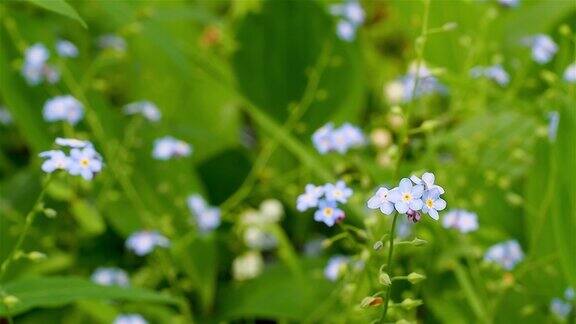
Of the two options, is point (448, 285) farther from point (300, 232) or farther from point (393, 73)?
point (393, 73)

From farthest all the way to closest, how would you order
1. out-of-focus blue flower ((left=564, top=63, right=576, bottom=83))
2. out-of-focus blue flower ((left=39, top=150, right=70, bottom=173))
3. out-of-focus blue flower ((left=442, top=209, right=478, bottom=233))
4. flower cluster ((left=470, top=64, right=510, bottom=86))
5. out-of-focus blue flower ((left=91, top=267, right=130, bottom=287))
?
flower cluster ((left=470, top=64, right=510, bottom=86))
out-of-focus blue flower ((left=91, top=267, right=130, bottom=287))
out-of-focus blue flower ((left=564, top=63, right=576, bottom=83))
out-of-focus blue flower ((left=442, top=209, right=478, bottom=233))
out-of-focus blue flower ((left=39, top=150, right=70, bottom=173))

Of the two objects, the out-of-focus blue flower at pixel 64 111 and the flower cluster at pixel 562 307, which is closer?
the flower cluster at pixel 562 307

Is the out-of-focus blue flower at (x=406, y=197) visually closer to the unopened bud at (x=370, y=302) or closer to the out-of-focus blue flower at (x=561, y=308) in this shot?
the unopened bud at (x=370, y=302)

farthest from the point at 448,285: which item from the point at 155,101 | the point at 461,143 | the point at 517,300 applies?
the point at 155,101

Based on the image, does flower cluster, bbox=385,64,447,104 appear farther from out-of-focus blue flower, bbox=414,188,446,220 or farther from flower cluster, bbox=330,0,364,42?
out-of-focus blue flower, bbox=414,188,446,220

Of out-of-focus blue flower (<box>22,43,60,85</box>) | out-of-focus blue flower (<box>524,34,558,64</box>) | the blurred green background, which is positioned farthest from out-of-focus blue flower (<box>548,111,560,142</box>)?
out-of-focus blue flower (<box>22,43,60,85</box>)

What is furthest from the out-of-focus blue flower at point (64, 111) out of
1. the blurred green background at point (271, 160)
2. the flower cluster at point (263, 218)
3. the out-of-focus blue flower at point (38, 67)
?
the flower cluster at point (263, 218)

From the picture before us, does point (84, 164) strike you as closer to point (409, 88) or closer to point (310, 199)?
point (310, 199)
